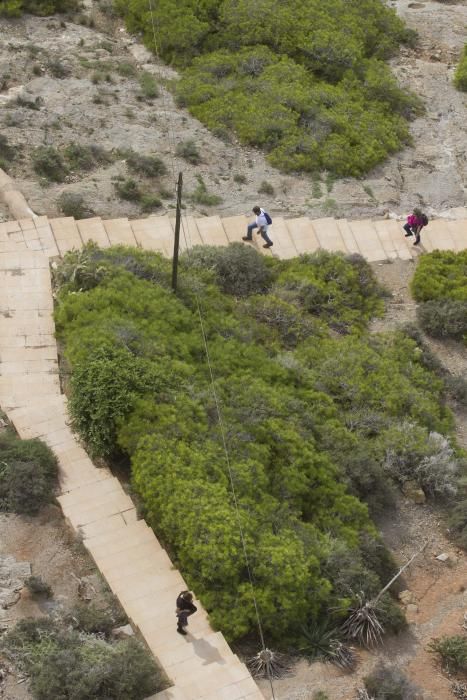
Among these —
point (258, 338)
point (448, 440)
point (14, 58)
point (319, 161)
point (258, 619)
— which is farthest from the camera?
point (14, 58)

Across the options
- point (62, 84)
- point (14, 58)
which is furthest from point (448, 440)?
point (14, 58)

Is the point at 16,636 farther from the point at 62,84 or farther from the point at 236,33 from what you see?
the point at 236,33

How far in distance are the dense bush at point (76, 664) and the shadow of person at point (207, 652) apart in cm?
63

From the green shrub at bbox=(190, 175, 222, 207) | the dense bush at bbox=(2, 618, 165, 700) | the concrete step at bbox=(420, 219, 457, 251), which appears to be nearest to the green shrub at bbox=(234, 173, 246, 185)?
the green shrub at bbox=(190, 175, 222, 207)

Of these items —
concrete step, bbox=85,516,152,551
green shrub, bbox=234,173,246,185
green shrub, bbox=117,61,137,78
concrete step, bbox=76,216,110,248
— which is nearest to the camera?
concrete step, bbox=85,516,152,551

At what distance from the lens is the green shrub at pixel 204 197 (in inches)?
822

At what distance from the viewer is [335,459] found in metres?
14.8

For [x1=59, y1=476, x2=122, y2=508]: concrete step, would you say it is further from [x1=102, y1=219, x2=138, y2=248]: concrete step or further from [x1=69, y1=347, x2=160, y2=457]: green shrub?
[x1=102, y1=219, x2=138, y2=248]: concrete step

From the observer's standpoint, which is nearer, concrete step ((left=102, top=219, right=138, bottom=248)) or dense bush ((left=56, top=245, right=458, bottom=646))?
dense bush ((left=56, top=245, right=458, bottom=646))

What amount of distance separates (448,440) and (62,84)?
45.0 feet

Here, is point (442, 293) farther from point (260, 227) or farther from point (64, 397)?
point (64, 397)

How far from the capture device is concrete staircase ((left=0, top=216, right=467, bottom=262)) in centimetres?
1838

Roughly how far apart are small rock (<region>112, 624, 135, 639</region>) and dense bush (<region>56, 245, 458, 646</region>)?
1.03 metres

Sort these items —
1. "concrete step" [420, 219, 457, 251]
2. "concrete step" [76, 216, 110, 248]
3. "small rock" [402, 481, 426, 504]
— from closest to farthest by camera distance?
1. "small rock" [402, 481, 426, 504]
2. "concrete step" [76, 216, 110, 248]
3. "concrete step" [420, 219, 457, 251]
